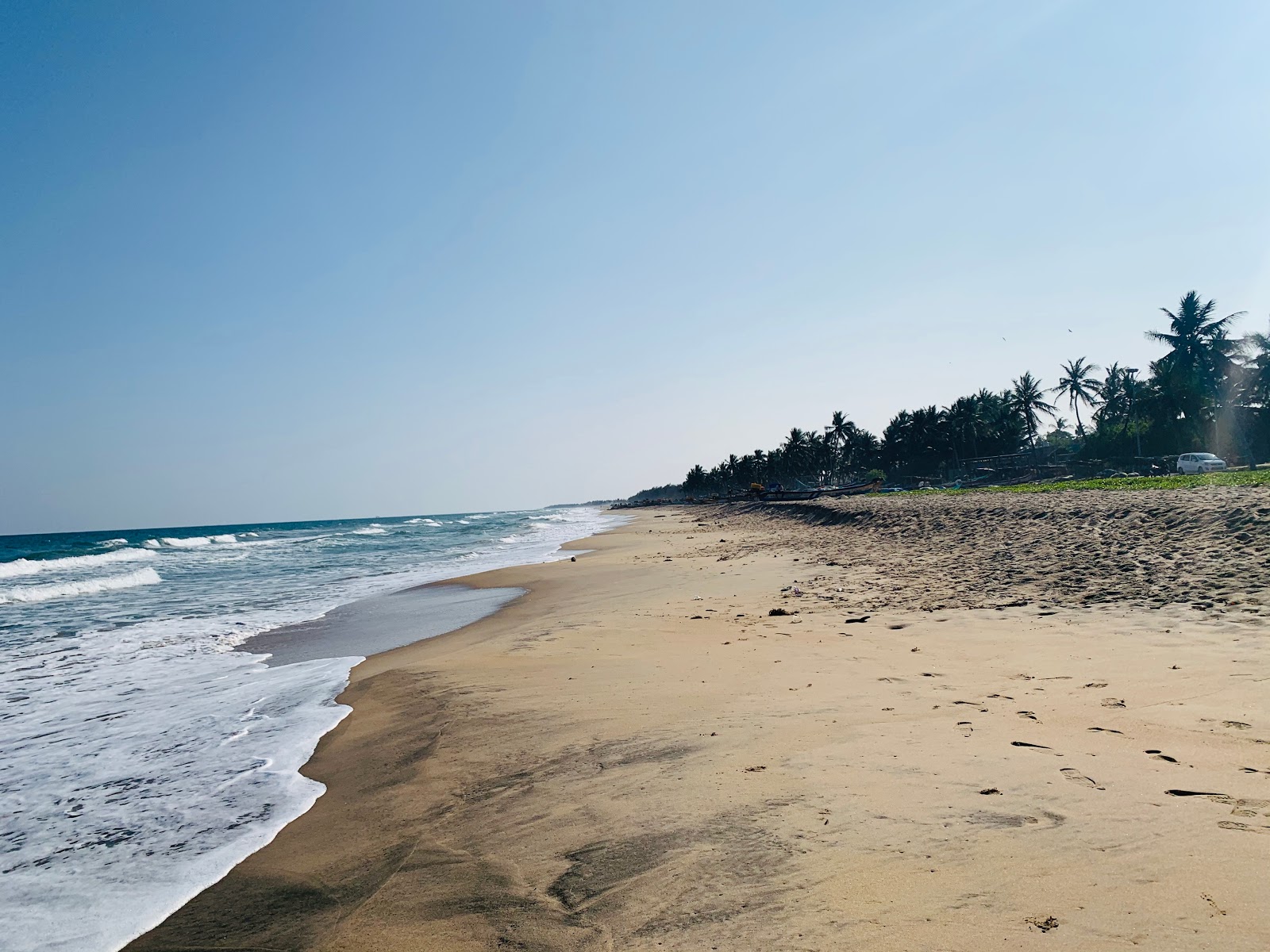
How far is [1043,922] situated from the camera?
2.56 meters

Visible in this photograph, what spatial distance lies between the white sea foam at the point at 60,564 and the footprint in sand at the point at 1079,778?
45.3 metres

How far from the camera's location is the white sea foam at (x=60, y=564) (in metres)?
35.9

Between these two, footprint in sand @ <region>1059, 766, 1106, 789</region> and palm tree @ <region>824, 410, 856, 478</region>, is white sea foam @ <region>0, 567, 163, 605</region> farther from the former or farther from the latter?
palm tree @ <region>824, 410, 856, 478</region>

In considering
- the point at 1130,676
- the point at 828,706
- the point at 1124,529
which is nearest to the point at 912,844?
the point at 828,706

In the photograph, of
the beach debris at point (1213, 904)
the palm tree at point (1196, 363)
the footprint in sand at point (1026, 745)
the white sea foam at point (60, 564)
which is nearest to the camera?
the beach debris at point (1213, 904)

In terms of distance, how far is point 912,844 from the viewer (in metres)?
3.25

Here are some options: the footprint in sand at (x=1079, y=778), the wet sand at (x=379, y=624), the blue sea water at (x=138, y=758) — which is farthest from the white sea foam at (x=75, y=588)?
the footprint in sand at (x=1079, y=778)

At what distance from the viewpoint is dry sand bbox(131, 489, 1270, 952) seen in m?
2.80

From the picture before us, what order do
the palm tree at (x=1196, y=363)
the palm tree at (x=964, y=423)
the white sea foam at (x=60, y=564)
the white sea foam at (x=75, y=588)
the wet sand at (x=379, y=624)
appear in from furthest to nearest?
the palm tree at (x=964, y=423)
the palm tree at (x=1196, y=363)
the white sea foam at (x=60, y=564)
the white sea foam at (x=75, y=588)
the wet sand at (x=379, y=624)

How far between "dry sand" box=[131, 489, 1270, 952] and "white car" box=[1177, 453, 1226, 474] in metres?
34.3

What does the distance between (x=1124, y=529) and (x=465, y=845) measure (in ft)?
44.8

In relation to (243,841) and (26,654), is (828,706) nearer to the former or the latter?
(243,841)

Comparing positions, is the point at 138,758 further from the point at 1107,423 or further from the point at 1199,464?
the point at 1107,423

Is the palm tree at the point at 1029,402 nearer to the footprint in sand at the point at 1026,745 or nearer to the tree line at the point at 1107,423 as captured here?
the tree line at the point at 1107,423
